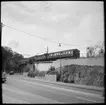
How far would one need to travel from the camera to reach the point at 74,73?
25.7 metres

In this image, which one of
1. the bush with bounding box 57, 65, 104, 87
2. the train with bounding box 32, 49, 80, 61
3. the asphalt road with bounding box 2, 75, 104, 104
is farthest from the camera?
the train with bounding box 32, 49, 80, 61

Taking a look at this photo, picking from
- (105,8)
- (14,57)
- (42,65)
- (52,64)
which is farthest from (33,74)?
(14,57)

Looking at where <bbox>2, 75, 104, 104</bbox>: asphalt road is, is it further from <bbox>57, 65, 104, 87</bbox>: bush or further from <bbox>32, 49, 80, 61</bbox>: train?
<bbox>32, 49, 80, 61</bbox>: train

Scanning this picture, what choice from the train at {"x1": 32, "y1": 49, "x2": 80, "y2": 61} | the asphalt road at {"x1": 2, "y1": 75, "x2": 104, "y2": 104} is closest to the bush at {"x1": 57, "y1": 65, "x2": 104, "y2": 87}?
the train at {"x1": 32, "y1": 49, "x2": 80, "y2": 61}

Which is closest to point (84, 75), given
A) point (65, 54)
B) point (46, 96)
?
point (65, 54)

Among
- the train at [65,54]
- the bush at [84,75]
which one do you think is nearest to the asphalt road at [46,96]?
the bush at [84,75]

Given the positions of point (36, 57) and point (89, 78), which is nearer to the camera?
point (89, 78)

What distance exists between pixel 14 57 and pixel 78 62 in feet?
185

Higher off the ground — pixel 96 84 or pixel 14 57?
pixel 14 57

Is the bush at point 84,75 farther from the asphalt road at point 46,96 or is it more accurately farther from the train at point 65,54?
the asphalt road at point 46,96

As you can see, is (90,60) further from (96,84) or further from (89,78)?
(96,84)

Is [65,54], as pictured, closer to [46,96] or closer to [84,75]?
[84,75]

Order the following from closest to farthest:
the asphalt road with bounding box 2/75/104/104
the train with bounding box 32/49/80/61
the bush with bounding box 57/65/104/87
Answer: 1. the asphalt road with bounding box 2/75/104/104
2. the bush with bounding box 57/65/104/87
3. the train with bounding box 32/49/80/61

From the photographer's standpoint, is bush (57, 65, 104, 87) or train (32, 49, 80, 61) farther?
train (32, 49, 80, 61)
